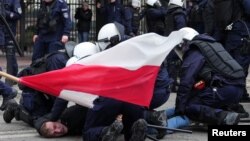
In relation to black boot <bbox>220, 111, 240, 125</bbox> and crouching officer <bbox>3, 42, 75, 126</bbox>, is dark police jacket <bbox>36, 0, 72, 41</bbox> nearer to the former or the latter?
crouching officer <bbox>3, 42, 75, 126</bbox>

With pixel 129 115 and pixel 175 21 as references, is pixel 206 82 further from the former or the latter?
pixel 175 21

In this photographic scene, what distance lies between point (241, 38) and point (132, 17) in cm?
701

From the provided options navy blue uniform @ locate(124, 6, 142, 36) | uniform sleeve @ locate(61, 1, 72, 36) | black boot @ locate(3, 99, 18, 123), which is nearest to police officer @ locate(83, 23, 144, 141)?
black boot @ locate(3, 99, 18, 123)

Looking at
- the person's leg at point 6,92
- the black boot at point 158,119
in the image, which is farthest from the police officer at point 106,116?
the person's leg at point 6,92

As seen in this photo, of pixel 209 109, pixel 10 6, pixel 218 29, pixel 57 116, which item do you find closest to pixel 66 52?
pixel 57 116

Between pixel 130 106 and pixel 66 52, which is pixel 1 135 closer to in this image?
pixel 66 52

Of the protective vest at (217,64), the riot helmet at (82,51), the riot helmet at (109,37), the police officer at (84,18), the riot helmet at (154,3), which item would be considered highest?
the riot helmet at (109,37)

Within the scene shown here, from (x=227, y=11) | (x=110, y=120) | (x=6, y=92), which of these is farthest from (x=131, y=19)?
(x=110, y=120)

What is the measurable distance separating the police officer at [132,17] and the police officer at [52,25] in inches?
182

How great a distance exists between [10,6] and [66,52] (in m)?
3.73

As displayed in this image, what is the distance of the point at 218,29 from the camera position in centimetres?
873

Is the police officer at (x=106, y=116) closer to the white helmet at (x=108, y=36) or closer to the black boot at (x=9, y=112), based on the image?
the white helmet at (x=108, y=36)

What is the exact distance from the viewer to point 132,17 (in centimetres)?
1530

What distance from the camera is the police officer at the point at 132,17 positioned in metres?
15.0
